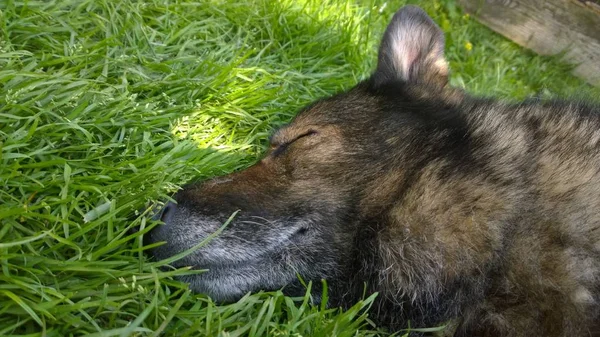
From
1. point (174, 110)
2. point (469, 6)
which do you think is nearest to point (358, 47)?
point (174, 110)

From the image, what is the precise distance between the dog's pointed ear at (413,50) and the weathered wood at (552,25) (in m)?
3.06

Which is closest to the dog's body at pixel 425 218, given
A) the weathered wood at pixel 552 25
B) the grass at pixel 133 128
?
the grass at pixel 133 128

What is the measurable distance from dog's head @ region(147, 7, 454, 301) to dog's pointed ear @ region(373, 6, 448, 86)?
1.68 ft

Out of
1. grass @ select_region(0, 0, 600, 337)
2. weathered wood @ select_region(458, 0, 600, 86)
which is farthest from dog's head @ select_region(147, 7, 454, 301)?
weathered wood @ select_region(458, 0, 600, 86)

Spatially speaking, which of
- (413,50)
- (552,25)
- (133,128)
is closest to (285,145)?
(133,128)

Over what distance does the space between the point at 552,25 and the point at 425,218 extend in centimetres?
427

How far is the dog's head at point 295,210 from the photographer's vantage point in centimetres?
255

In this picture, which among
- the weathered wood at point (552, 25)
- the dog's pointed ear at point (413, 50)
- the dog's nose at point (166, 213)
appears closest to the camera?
the dog's nose at point (166, 213)

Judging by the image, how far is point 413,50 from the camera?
335 cm

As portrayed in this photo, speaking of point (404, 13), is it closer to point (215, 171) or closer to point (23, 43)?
point (215, 171)

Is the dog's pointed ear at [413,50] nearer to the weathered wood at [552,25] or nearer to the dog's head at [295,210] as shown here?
the dog's head at [295,210]

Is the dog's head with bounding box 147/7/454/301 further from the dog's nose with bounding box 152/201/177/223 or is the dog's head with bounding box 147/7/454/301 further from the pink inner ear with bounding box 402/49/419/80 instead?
the pink inner ear with bounding box 402/49/419/80

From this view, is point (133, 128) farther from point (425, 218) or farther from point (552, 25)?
point (552, 25)

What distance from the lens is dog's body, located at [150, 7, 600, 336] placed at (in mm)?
2324
